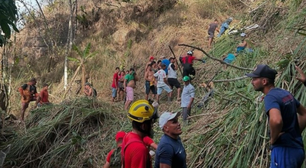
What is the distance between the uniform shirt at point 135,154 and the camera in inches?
113

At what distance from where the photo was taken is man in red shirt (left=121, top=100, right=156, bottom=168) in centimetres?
288

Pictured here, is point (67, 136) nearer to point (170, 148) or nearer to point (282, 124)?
point (170, 148)

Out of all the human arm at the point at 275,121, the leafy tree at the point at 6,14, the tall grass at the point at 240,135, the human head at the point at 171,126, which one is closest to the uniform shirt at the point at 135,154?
the human head at the point at 171,126

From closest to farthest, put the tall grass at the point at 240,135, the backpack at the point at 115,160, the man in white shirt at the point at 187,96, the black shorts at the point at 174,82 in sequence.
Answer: the tall grass at the point at 240,135 < the backpack at the point at 115,160 < the man in white shirt at the point at 187,96 < the black shorts at the point at 174,82

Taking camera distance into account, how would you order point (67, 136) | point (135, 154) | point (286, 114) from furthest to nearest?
point (67, 136) → point (286, 114) → point (135, 154)

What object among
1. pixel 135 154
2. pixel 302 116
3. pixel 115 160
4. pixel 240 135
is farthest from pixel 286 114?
pixel 115 160

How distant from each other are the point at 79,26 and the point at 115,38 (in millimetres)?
2980

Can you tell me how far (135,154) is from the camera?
288 centimetres

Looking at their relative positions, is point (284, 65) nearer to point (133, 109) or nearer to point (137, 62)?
point (133, 109)

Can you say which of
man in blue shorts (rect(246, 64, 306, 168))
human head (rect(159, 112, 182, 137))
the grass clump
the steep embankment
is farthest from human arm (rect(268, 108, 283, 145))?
the grass clump

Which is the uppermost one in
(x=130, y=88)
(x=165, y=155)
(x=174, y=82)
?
(x=165, y=155)

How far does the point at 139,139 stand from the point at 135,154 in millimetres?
159

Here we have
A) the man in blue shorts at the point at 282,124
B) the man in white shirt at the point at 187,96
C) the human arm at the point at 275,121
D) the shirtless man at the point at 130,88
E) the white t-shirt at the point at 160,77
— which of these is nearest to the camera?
the human arm at the point at 275,121

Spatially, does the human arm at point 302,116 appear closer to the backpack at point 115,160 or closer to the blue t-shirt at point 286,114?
the blue t-shirt at point 286,114
